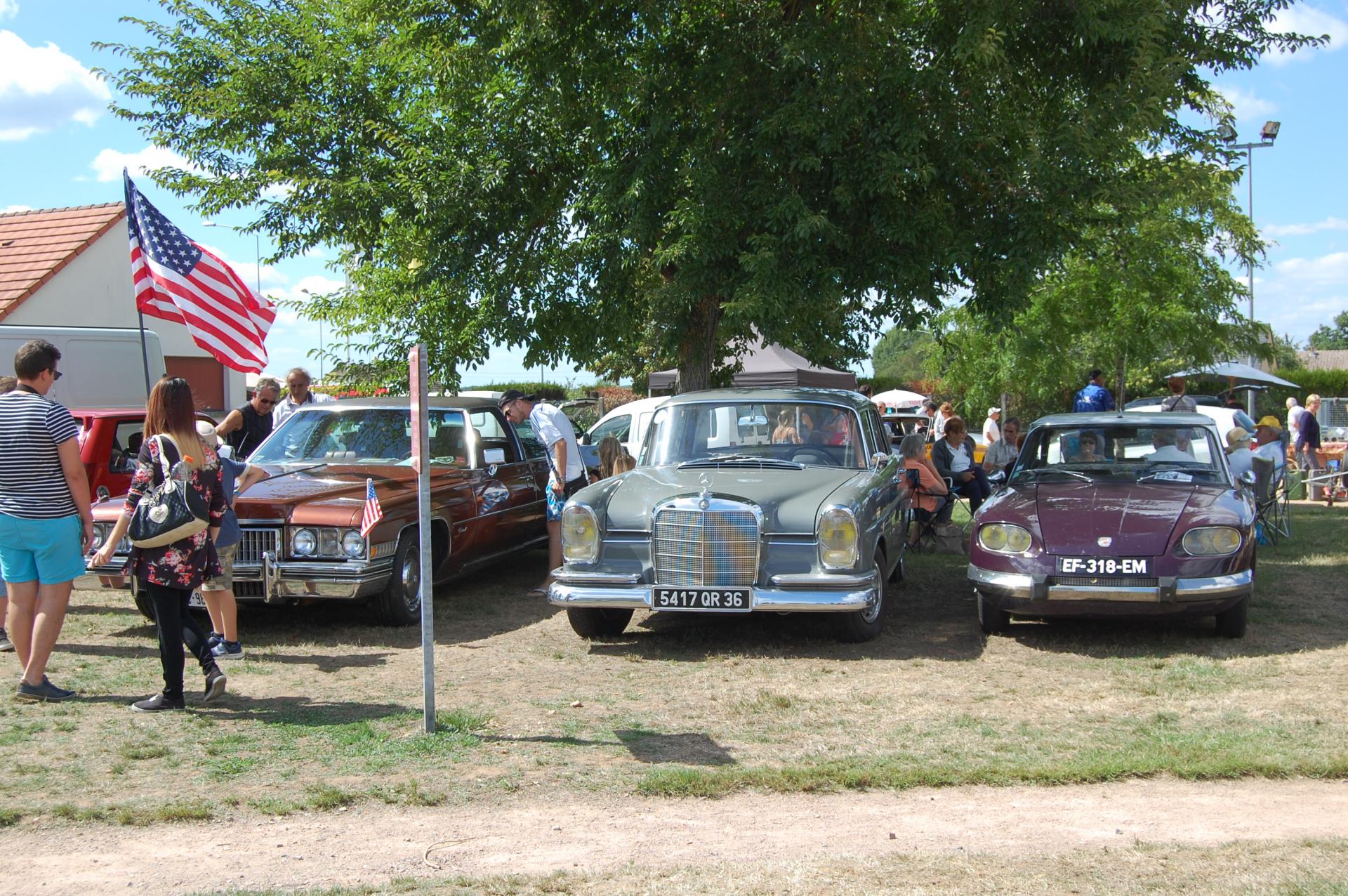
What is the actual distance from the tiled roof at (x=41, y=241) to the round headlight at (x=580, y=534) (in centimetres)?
1821

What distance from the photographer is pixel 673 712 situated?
599 cm

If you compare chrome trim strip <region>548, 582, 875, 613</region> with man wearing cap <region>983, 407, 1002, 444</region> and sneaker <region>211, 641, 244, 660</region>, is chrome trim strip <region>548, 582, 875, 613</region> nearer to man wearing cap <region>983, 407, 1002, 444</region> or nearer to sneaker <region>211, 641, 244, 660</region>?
sneaker <region>211, 641, 244, 660</region>

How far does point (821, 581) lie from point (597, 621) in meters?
1.73

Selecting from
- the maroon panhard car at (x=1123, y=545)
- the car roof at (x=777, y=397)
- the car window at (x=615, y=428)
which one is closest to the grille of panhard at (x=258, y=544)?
the car roof at (x=777, y=397)

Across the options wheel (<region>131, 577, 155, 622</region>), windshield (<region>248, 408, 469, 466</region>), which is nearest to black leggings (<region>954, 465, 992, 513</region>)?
windshield (<region>248, 408, 469, 466</region>)

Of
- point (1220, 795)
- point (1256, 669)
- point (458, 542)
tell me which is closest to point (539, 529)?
point (458, 542)

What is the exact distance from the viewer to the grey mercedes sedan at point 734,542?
7.13 metres

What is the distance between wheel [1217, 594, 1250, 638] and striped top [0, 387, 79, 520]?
23.7ft

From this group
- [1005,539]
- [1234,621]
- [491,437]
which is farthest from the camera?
[491,437]

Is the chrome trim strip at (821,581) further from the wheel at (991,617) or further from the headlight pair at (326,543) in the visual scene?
the headlight pair at (326,543)

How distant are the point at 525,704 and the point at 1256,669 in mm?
4417

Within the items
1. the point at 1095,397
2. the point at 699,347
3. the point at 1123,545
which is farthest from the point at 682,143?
the point at 1095,397

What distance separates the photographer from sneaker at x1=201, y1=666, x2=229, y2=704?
6.04 m

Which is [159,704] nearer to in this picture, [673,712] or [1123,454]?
[673,712]
